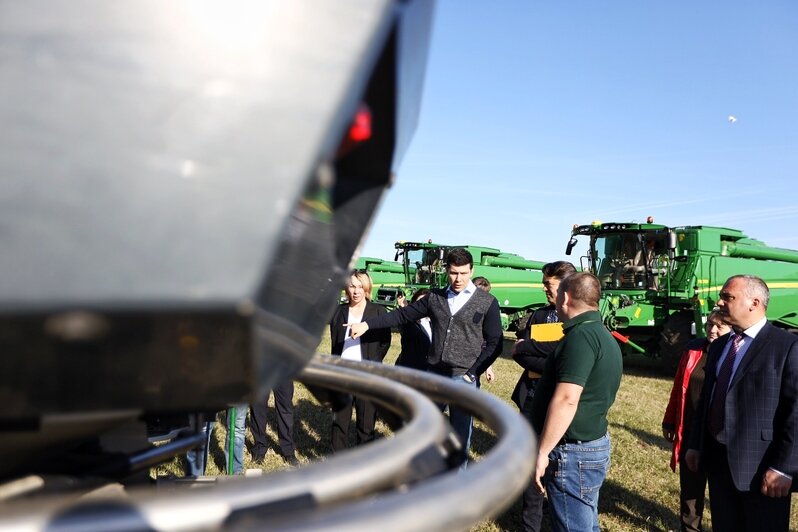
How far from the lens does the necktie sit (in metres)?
3.94

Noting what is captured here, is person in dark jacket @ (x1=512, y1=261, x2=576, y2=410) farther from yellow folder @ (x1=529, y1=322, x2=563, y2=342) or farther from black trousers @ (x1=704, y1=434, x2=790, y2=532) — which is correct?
black trousers @ (x1=704, y1=434, x2=790, y2=532)

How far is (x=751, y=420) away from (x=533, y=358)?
1.65m

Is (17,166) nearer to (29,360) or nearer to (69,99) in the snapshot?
(69,99)

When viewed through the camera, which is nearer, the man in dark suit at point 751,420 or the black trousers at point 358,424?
the man in dark suit at point 751,420

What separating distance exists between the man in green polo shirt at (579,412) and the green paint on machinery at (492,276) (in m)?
14.2

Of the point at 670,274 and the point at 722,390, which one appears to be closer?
the point at 722,390

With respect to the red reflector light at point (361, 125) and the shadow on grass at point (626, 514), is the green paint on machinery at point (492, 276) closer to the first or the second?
the shadow on grass at point (626, 514)

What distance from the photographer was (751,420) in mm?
3643

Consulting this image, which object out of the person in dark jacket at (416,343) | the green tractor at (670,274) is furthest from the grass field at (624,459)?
the green tractor at (670,274)

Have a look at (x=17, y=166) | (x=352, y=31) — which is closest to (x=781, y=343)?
(x=352, y=31)

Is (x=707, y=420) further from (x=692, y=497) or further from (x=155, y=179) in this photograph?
(x=155, y=179)

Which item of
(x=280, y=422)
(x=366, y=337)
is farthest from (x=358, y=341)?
(x=280, y=422)

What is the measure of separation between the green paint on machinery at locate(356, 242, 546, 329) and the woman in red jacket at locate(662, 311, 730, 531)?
504 inches

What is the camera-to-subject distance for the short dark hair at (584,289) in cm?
384
